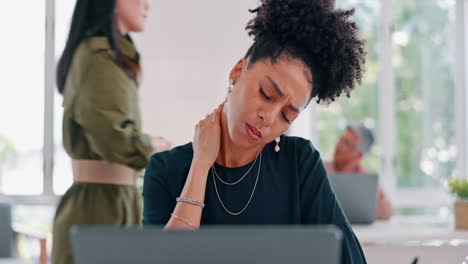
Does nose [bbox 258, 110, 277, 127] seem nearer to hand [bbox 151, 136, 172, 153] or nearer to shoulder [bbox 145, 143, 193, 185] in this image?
shoulder [bbox 145, 143, 193, 185]

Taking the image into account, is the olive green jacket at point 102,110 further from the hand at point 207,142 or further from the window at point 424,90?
the window at point 424,90

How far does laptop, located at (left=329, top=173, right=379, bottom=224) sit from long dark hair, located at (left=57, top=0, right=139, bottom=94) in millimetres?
919

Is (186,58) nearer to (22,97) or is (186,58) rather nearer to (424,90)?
(22,97)

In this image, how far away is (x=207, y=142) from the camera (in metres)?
1.56

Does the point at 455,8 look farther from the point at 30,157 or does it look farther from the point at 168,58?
the point at 30,157

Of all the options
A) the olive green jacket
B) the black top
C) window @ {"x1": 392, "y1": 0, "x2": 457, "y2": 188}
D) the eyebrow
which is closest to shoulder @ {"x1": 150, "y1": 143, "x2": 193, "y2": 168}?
the black top

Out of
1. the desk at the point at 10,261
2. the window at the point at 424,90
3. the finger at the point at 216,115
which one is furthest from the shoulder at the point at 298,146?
the window at the point at 424,90

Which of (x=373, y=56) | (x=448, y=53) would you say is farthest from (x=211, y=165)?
(x=448, y=53)

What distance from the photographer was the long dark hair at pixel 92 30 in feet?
8.86

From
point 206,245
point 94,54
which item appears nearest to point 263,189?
point 206,245

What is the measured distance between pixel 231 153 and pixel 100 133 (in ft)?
3.59

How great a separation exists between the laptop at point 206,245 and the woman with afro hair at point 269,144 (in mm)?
632

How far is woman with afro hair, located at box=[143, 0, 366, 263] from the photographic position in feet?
4.82

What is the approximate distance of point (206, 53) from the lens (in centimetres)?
495
